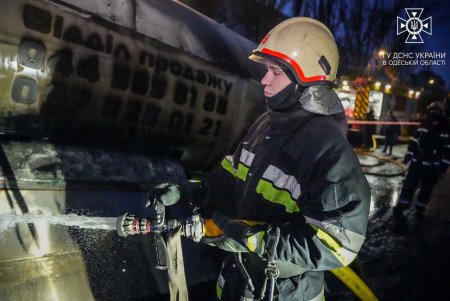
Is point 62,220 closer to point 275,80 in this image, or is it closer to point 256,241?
point 256,241

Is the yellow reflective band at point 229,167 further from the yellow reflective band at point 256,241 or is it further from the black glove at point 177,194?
the yellow reflective band at point 256,241

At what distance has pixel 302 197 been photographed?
163cm

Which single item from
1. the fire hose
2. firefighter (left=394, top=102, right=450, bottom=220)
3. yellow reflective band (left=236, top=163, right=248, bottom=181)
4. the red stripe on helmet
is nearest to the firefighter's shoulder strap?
the fire hose

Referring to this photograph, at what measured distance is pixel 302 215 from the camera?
62.6 inches

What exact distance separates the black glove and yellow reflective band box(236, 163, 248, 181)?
29cm

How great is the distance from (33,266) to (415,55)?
2933 centimetres

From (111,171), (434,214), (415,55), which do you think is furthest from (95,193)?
(415,55)

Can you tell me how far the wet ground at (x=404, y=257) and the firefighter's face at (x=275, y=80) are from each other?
1.99 m

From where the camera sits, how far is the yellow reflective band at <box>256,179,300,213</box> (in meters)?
1.70

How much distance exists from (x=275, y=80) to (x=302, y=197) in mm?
708

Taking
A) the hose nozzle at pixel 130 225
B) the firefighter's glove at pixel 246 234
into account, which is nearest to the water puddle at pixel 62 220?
the hose nozzle at pixel 130 225

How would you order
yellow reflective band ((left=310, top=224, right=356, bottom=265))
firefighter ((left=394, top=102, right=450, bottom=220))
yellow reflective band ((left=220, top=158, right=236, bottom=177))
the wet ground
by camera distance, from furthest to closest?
firefighter ((left=394, top=102, right=450, bottom=220)), the wet ground, yellow reflective band ((left=220, top=158, right=236, bottom=177)), yellow reflective band ((left=310, top=224, right=356, bottom=265))

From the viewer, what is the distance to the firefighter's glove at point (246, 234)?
1534mm

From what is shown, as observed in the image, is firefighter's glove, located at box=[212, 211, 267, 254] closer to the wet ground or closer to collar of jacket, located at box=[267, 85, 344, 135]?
collar of jacket, located at box=[267, 85, 344, 135]
